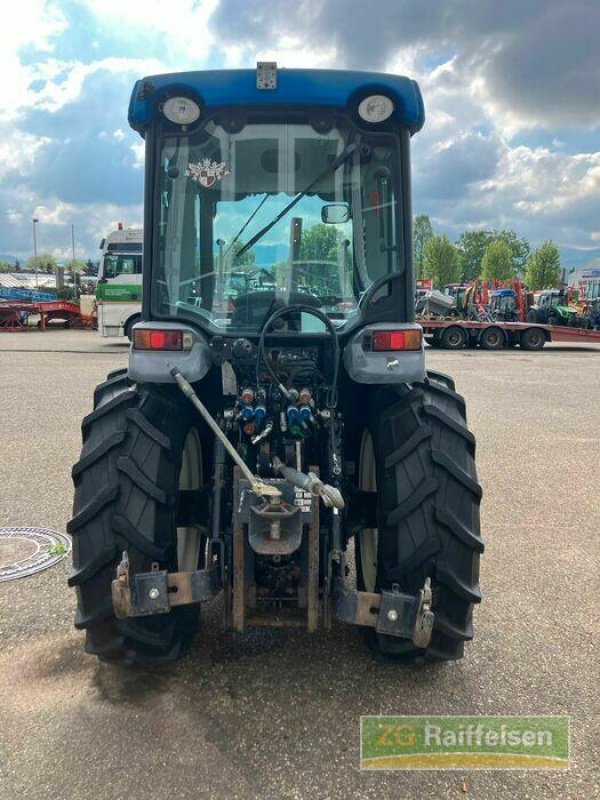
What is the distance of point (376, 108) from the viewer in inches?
104

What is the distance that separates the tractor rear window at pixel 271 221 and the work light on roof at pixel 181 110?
3.9 inches

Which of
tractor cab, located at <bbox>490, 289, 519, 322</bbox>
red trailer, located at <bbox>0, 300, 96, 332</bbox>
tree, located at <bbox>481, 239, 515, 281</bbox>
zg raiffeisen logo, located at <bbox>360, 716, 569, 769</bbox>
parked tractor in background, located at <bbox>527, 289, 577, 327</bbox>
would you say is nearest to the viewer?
zg raiffeisen logo, located at <bbox>360, 716, 569, 769</bbox>

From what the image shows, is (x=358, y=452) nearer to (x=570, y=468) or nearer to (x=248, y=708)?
(x=248, y=708)

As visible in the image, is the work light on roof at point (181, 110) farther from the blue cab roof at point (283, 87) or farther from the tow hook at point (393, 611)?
the tow hook at point (393, 611)

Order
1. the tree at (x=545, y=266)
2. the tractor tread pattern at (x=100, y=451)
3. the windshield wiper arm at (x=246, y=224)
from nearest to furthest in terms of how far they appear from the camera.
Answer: the tractor tread pattern at (x=100, y=451)
the windshield wiper arm at (x=246, y=224)
the tree at (x=545, y=266)

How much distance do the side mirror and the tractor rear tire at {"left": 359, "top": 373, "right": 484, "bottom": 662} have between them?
0.92 metres

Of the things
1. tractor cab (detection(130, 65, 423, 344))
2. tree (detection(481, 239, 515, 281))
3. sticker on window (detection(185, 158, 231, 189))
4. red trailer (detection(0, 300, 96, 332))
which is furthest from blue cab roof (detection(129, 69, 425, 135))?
tree (detection(481, 239, 515, 281))

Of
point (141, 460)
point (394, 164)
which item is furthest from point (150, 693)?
point (394, 164)

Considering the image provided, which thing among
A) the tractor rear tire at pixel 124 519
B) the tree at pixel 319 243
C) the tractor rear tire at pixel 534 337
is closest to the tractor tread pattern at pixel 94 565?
the tractor rear tire at pixel 124 519

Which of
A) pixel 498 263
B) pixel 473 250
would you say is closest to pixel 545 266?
pixel 498 263

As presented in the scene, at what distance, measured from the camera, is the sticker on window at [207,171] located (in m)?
2.79

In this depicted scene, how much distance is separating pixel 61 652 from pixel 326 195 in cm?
248

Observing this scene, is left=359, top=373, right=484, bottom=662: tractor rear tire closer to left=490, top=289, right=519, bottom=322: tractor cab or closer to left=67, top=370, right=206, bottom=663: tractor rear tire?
left=67, top=370, right=206, bottom=663: tractor rear tire

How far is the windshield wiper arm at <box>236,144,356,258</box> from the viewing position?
9.00 feet
